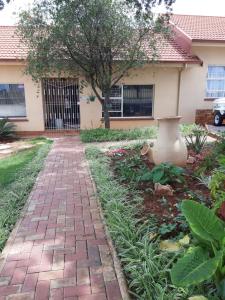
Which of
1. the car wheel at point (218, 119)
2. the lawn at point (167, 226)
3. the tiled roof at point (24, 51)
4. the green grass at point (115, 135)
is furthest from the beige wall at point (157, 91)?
the lawn at point (167, 226)

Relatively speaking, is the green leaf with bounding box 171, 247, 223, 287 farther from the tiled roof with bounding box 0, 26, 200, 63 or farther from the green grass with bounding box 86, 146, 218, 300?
the tiled roof with bounding box 0, 26, 200, 63

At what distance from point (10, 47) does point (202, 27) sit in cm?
985

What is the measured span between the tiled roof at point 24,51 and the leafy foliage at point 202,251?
391 inches

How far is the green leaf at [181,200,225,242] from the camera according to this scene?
227cm

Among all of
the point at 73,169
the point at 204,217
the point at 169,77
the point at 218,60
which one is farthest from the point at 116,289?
the point at 218,60

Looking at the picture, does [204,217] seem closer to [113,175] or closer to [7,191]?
[113,175]

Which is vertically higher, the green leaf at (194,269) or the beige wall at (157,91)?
the beige wall at (157,91)

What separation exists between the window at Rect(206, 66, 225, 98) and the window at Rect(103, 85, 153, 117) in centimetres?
308

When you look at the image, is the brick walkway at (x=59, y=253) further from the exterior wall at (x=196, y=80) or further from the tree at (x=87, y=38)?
the exterior wall at (x=196, y=80)

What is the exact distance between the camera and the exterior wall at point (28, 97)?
12195 mm

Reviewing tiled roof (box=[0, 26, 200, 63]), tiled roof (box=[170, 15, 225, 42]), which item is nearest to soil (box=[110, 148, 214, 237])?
tiled roof (box=[0, 26, 200, 63])

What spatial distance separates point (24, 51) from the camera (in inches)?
488

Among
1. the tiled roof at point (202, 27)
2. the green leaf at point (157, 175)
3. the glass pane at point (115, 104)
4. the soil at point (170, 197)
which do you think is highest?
the tiled roof at point (202, 27)

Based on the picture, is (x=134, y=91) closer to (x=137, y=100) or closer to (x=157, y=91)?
(x=137, y=100)
